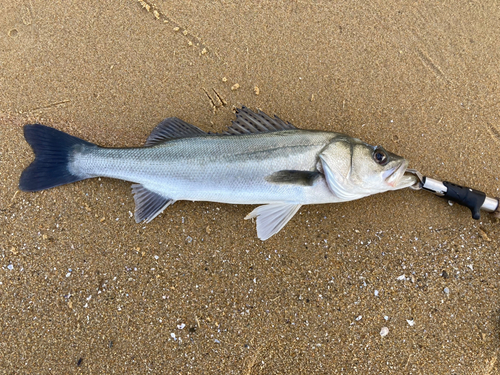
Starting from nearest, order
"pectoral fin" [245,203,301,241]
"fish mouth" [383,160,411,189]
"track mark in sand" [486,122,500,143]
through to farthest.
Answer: "fish mouth" [383,160,411,189], "pectoral fin" [245,203,301,241], "track mark in sand" [486,122,500,143]

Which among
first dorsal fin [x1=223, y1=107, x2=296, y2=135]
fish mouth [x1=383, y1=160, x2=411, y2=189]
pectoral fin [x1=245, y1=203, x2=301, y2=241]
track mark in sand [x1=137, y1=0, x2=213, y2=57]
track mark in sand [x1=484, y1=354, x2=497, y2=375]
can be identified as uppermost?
track mark in sand [x1=137, y1=0, x2=213, y2=57]

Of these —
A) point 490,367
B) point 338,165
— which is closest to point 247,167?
point 338,165

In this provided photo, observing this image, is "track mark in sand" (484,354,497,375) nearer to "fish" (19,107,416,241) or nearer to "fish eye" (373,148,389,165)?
"fish" (19,107,416,241)

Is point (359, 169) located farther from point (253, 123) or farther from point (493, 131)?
point (493, 131)

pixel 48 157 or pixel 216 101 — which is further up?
pixel 216 101

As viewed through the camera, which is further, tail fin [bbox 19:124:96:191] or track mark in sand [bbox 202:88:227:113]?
track mark in sand [bbox 202:88:227:113]

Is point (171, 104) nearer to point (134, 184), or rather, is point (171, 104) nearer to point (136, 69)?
point (136, 69)

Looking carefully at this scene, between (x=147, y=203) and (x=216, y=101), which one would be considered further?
(x=216, y=101)

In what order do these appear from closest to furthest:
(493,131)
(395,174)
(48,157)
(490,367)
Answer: (395,174) < (490,367) < (48,157) < (493,131)

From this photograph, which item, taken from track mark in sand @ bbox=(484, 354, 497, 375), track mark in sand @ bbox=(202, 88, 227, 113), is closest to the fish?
track mark in sand @ bbox=(202, 88, 227, 113)
